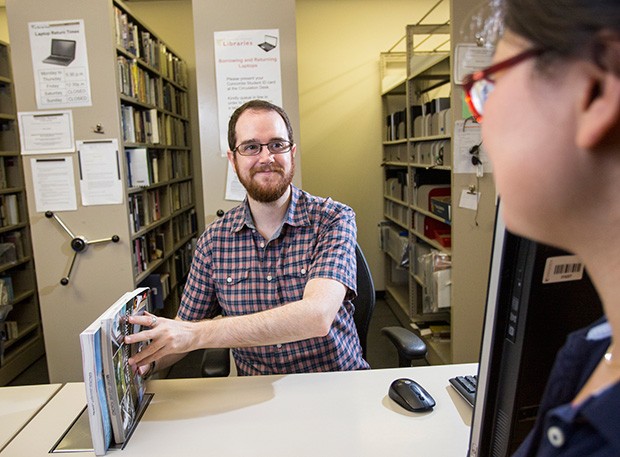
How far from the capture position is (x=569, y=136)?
15.1 inches

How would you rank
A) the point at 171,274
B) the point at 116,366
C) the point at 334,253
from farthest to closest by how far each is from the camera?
the point at 171,274
the point at 334,253
the point at 116,366

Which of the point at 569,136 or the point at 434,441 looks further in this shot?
the point at 434,441

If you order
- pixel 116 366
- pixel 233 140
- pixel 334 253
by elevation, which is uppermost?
pixel 233 140

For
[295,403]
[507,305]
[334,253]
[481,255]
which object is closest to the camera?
[507,305]

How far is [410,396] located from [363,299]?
586 mm

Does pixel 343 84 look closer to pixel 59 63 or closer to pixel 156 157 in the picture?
pixel 156 157

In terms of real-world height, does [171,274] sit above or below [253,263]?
below

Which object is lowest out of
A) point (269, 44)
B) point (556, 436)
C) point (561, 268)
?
point (556, 436)

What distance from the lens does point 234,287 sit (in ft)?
5.24

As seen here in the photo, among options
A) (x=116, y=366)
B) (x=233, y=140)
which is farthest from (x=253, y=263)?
(x=116, y=366)

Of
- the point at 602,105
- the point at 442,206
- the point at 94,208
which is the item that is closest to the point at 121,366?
the point at 602,105

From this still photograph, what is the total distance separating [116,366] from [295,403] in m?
0.42

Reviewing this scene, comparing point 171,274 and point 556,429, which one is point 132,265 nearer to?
point 171,274

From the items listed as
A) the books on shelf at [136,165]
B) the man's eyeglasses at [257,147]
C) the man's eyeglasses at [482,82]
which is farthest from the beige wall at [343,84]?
the man's eyeglasses at [482,82]
